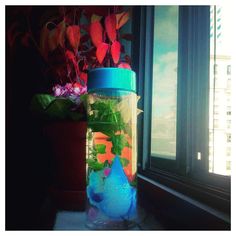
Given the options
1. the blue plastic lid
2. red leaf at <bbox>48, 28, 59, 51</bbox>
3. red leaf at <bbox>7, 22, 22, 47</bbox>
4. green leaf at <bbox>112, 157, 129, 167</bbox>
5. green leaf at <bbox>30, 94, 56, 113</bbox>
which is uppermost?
red leaf at <bbox>7, 22, 22, 47</bbox>

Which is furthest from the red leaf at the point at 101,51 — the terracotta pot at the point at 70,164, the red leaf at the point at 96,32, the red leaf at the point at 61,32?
the terracotta pot at the point at 70,164

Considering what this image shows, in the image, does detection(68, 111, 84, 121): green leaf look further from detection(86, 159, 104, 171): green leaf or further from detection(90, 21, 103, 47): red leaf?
detection(90, 21, 103, 47): red leaf

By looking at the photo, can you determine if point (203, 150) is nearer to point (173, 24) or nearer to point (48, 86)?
point (173, 24)

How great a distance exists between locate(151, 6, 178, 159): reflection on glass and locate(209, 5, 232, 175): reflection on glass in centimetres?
26

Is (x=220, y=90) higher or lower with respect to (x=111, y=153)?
higher

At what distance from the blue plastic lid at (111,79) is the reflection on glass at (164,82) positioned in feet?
1.23

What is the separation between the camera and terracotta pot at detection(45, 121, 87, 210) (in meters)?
0.77

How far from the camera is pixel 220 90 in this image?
0.68 m

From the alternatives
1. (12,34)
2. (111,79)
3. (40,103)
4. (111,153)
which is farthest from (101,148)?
(12,34)

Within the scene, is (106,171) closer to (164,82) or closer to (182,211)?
(182,211)

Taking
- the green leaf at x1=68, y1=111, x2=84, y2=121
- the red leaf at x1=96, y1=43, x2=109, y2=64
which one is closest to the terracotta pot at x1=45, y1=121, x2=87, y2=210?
A: the green leaf at x1=68, y1=111, x2=84, y2=121

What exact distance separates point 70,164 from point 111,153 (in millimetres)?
198

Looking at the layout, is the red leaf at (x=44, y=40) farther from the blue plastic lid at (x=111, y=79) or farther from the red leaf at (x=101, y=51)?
the blue plastic lid at (x=111, y=79)

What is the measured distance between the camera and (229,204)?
1.58 ft
